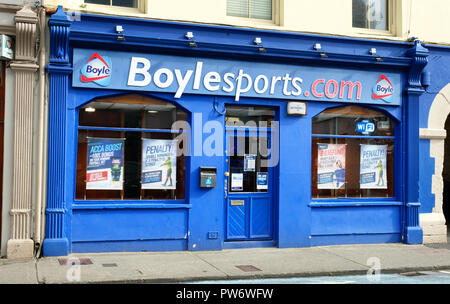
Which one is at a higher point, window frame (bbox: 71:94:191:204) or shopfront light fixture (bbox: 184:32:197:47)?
shopfront light fixture (bbox: 184:32:197:47)

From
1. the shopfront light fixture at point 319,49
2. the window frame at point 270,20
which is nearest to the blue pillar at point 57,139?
the window frame at point 270,20

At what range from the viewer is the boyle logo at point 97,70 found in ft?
32.7

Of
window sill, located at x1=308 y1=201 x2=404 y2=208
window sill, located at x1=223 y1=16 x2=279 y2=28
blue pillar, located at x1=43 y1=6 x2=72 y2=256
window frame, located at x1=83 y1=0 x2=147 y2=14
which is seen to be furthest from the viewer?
window sill, located at x1=308 y1=201 x2=404 y2=208

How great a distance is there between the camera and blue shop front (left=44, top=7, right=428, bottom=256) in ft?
32.8

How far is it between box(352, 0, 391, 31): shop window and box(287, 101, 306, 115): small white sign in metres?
2.45

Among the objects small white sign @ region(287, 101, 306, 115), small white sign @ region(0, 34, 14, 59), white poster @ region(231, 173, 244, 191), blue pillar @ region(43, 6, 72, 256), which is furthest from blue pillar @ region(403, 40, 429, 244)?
small white sign @ region(0, 34, 14, 59)

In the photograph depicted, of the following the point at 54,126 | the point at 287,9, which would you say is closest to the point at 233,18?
the point at 287,9

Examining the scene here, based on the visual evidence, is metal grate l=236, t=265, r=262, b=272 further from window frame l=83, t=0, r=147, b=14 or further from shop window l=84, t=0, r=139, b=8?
shop window l=84, t=0, r=139, b=8

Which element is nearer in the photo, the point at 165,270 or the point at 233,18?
the point at 165,270

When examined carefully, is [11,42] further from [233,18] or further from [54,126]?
[233,18]

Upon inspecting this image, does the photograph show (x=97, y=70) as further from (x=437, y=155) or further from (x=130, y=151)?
(x=437, y=155)

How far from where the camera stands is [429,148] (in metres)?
12.2

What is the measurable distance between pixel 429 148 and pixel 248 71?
15.3 ft

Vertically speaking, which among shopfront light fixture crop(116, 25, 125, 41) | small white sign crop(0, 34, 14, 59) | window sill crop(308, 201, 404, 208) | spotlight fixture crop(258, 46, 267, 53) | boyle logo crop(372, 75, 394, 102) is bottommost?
window sill crop(308, 201, 404, 208)
